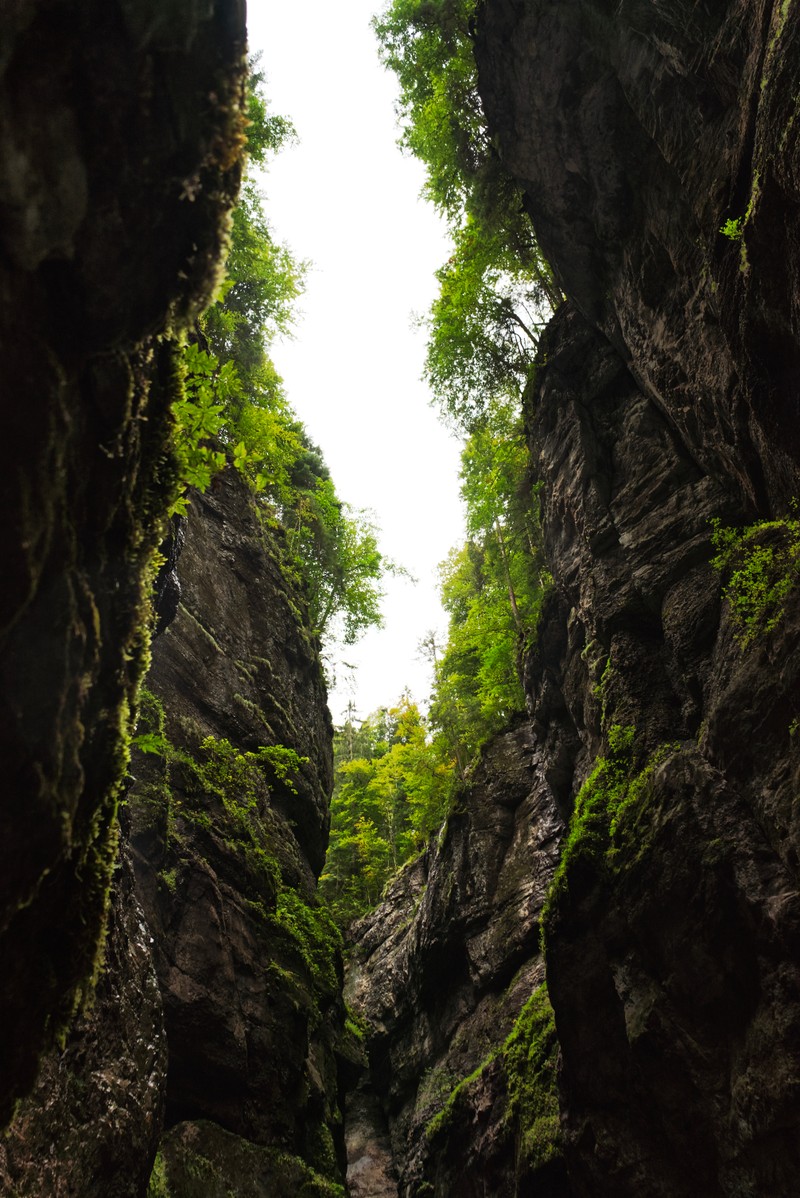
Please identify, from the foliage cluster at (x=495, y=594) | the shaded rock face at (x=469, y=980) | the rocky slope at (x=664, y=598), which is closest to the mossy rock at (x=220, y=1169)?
the rocky slope at (x=664, y=598)

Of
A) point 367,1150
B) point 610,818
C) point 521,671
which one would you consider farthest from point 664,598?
point 367,1150

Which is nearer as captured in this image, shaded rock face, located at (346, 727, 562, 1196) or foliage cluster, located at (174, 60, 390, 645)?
shaded rock face, located at (346, 727, 562, 1196)

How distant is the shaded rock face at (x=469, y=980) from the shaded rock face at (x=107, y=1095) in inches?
334

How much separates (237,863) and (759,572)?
8533 millimetres

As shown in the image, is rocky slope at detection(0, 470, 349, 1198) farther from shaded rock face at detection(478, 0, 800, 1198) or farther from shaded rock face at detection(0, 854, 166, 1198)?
shaded rock face at detection(478, 0, 800, 1198)

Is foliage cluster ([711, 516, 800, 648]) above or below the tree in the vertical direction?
below

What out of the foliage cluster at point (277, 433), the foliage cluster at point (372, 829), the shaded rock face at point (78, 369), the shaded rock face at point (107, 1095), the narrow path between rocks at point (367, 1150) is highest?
the foliage cluster at point (277, 433)

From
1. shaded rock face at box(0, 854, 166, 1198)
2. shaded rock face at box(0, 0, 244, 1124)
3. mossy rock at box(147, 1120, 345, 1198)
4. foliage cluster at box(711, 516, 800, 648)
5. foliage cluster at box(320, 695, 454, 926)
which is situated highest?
foliage cluster at box(320, 695, 454, 926)

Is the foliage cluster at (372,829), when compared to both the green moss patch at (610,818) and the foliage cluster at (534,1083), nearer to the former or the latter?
the foliage cluster at (534,1083)

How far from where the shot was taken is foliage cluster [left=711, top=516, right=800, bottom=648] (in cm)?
784

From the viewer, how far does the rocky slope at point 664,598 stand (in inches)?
292

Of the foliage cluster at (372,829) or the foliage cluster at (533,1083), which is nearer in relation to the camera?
the foliage cluster at (533,1083)

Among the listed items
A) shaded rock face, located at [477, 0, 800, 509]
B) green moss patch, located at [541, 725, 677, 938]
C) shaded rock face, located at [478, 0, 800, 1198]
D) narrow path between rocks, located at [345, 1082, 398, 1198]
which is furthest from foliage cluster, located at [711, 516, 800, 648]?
narrow path between rocks, located at [345, 1082, 398, 1198]

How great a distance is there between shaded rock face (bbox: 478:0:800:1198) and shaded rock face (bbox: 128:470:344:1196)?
4198 mm
